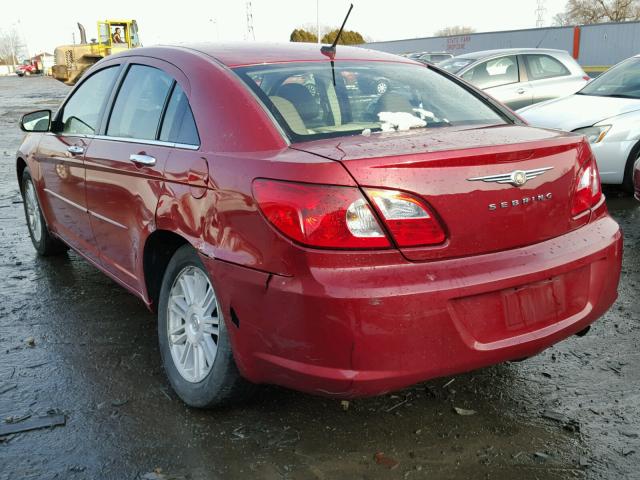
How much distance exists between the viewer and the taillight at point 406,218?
2.36m

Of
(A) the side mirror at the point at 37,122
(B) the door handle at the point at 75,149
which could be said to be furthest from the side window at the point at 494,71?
(B) the door handle at the point at 75,149

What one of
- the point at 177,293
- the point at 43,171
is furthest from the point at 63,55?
the point at 177,293

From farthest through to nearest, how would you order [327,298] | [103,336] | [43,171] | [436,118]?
[43,171] < [103,336] < [436,118] < [327,298]

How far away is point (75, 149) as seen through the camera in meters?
4.14

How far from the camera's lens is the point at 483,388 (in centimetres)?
320

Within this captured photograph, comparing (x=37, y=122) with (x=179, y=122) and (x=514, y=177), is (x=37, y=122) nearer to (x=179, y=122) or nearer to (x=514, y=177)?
(x=179, y=122)

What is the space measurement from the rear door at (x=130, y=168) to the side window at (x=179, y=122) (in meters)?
0.05

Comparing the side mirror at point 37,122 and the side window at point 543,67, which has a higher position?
the side mirror at point 37,122

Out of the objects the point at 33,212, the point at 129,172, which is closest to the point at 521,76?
the point at 33,212

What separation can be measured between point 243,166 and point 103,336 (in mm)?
1878

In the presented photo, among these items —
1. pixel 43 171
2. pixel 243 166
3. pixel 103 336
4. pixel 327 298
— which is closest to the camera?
pixel 327 298

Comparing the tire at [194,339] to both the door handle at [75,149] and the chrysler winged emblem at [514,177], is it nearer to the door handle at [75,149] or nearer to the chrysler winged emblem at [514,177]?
the chrysler winged emblem at [514,177]

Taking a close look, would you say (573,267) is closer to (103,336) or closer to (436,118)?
(436,118)

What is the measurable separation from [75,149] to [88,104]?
401 mm
